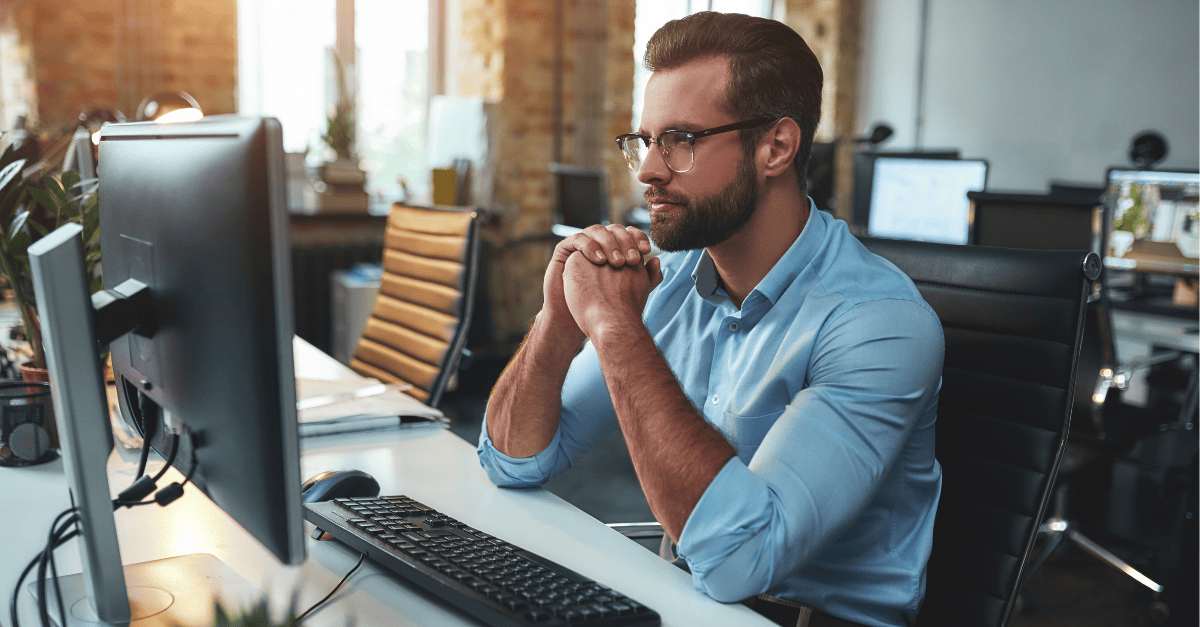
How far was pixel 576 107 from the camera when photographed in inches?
195

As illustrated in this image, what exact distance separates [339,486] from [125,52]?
3370 millimetres

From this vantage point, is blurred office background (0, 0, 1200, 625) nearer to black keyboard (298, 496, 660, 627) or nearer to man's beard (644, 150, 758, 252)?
man's beard (644, 150, 758, 252)

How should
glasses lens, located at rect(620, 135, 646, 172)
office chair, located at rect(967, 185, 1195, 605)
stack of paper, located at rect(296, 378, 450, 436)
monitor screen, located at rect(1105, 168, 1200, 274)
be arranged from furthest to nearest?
monitor screen, located at rect(1105, 168, 1200, 274), office chair, located at rect(967, 185, 1195, 605), stack of paper, located at rect(296, 378, 450, 436), glasses lens, located at rect(620, 135, 646, 172)

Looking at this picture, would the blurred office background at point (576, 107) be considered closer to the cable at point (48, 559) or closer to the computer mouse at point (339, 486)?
the computer mouse at point (339, 486)

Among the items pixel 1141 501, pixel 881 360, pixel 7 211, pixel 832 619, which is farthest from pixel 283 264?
pixel 1141 501

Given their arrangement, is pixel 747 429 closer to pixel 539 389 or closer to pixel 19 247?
pixel 539 389

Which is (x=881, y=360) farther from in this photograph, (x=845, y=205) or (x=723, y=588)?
(x=845, y=205)

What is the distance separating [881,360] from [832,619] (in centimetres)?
32

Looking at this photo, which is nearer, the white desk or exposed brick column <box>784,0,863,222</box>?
the white desk

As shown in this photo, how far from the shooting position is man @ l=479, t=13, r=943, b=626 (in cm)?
94

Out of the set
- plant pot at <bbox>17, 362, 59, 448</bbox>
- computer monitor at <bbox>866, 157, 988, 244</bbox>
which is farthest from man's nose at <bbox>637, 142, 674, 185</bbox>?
computer monitor at <bbox>866, 157, 988, 244</bbox>

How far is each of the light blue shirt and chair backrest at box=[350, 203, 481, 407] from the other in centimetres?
67

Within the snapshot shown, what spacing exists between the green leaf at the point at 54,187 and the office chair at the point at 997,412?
1206 millimetres

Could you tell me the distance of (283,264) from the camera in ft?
2.04
